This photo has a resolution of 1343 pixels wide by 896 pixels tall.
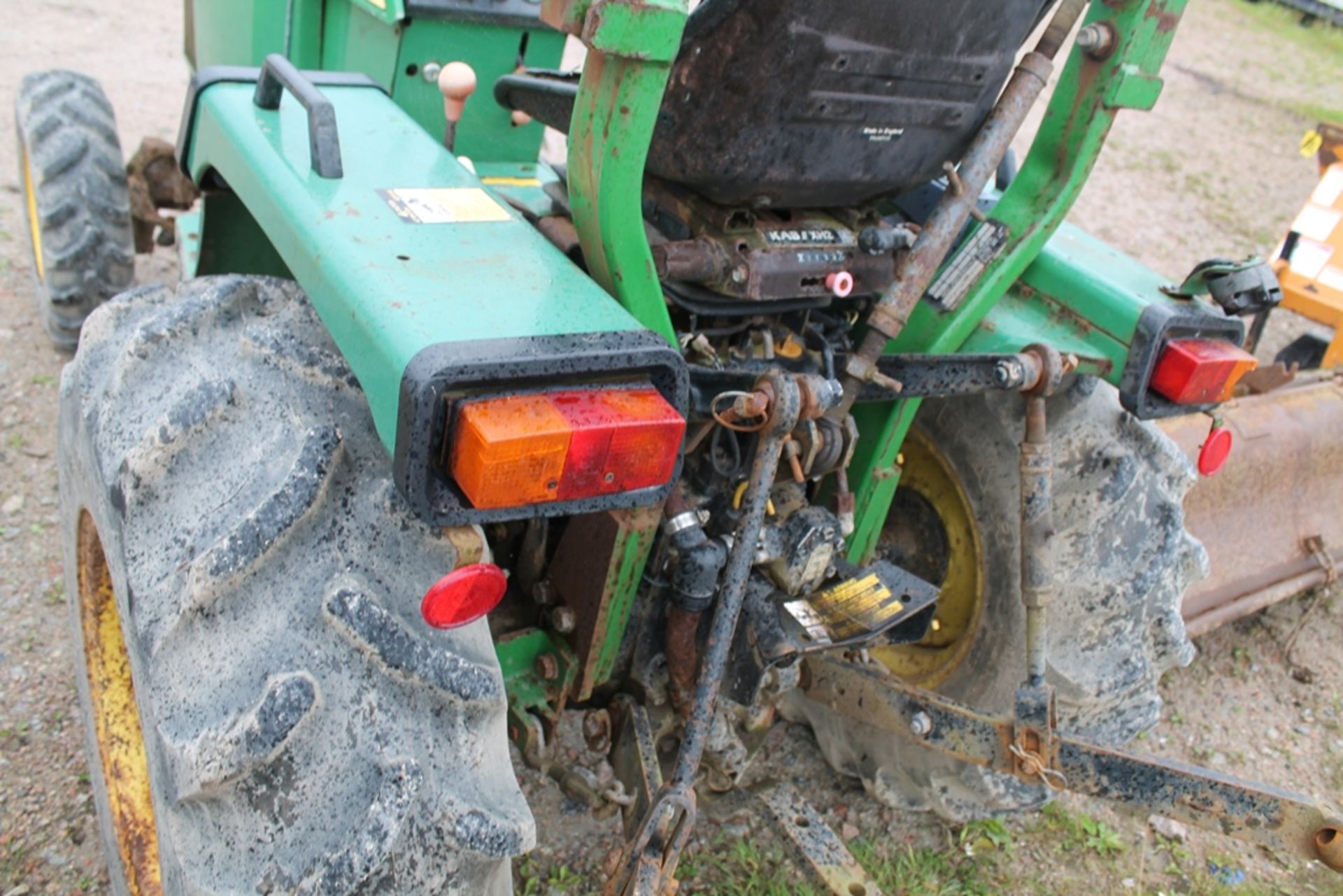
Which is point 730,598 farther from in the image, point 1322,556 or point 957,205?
point 1322,556

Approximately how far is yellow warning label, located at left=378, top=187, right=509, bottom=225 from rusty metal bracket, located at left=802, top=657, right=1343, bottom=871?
3.31 ft

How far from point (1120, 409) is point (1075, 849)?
1.14 metres

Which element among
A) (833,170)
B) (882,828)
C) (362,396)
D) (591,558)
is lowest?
(882,828)

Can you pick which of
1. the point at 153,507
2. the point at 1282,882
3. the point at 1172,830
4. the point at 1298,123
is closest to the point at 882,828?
the point at 1172,830

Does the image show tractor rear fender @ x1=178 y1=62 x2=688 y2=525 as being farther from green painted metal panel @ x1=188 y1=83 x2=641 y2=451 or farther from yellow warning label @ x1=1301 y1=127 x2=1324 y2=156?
yellow warning label @ x1=1301 y1=127 x2=1324 y2=156

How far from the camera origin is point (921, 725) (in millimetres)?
1866

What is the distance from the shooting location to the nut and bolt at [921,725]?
186 centimetres

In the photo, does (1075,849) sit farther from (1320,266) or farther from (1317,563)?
(1320,266)

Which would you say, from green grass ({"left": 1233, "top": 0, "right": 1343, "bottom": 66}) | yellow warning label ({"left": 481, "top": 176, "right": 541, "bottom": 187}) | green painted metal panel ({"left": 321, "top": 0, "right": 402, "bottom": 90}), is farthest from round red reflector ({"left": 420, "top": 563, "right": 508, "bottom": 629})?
green grass ({"left": 1233, "top": 0, "right": 1343, "bottom": 66})

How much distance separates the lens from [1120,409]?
6.72 feet

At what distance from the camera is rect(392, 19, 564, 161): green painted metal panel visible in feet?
7.71

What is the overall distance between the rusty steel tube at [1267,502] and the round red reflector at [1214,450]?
0.84 meters

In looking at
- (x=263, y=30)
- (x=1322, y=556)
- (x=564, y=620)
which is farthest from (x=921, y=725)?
(x=263, y=30)

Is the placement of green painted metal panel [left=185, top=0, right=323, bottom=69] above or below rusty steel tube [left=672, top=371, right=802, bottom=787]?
above
